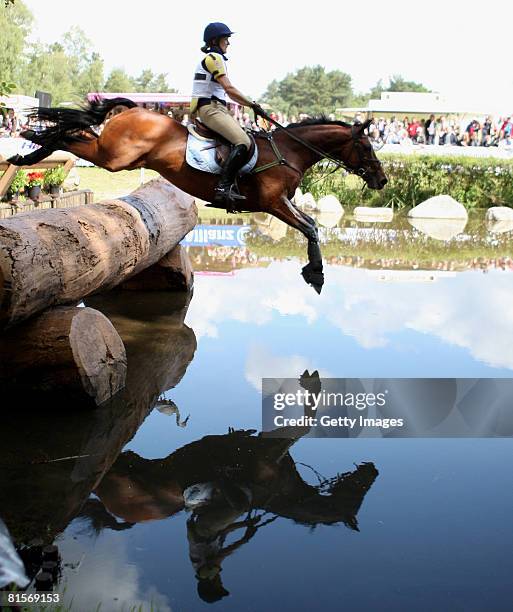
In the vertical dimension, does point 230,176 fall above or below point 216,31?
below

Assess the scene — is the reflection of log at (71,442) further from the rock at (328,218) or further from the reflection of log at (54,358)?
the rock at (328,218)

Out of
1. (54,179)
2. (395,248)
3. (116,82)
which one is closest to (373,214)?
(395,248)

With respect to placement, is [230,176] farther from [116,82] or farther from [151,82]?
[151,82]

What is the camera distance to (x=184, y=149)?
818 centimetres

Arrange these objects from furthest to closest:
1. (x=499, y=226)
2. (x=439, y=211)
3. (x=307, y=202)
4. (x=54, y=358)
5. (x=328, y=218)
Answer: (x=307, y=202) → (x=439, y=211) → (x=328, y=218) → (x=499, y=226) → (x=54, y=358)

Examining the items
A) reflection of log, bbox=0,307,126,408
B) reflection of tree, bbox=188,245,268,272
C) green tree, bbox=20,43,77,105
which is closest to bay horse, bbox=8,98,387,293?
reflection of log, bbox=0,307,126,408

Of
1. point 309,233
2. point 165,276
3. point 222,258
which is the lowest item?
point 222,258

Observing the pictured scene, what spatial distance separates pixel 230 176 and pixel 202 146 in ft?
1.38

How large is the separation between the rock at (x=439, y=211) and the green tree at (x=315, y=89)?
341 ft

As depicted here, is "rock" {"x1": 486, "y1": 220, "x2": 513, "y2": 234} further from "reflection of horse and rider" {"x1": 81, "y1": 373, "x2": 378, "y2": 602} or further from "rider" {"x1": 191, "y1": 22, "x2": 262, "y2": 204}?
"reflection of horse and rider" {"x1": 81, "y1": 373, "x2": 378, "y2": 602}

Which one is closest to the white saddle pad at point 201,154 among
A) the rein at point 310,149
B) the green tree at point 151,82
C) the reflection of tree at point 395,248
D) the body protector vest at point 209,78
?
the body protector vest at point 209,78

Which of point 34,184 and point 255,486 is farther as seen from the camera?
point 34,184

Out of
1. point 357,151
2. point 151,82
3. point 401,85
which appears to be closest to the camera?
point 357,151

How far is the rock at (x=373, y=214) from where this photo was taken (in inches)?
802
